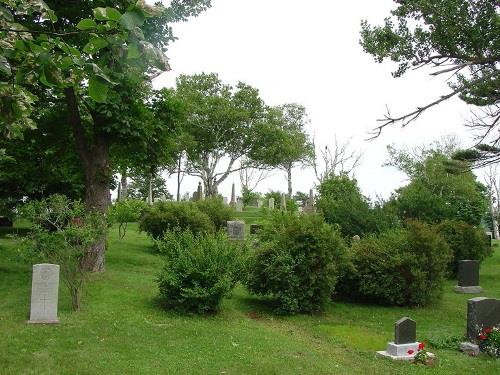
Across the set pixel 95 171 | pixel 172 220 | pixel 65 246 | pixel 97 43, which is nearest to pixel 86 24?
pixel 97 43

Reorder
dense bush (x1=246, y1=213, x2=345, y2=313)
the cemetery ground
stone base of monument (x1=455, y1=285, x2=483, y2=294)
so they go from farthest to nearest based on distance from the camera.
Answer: stone base of monument (x1=455, y1=285, x2=483, y2=294), dense bush (x1=246, y1=213, x2=345, y2=313), the cemetery ground

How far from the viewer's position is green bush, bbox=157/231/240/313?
1099 centimetres

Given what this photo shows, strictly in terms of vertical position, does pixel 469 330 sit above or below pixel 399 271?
below

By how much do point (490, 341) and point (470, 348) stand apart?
1.22 feet

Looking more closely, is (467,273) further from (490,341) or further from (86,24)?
(86,24)

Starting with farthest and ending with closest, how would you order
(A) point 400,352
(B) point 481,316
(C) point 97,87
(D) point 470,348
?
(B) point 481,316 < (D) point 470,348 < (A) point 400,352 < (C) point 97,87

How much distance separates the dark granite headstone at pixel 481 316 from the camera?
32.7ft

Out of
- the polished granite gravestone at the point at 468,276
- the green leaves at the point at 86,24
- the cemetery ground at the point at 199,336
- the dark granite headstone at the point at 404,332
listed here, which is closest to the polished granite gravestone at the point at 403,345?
the dark granite headstone at the point at 404,332

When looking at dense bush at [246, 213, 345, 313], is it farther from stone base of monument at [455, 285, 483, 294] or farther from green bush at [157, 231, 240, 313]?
stone base of monument at [455, 285, 483, 294]

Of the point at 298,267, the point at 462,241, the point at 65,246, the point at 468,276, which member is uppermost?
the point at 462,241

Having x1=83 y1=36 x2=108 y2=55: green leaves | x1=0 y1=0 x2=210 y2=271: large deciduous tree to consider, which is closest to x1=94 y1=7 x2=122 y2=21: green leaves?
x1=0 y1=0 x2=210 y2=271: large deciduous tree

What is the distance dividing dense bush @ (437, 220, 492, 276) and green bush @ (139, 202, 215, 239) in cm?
902

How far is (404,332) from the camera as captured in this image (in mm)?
9328

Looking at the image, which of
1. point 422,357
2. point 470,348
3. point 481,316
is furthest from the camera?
point 481,316
